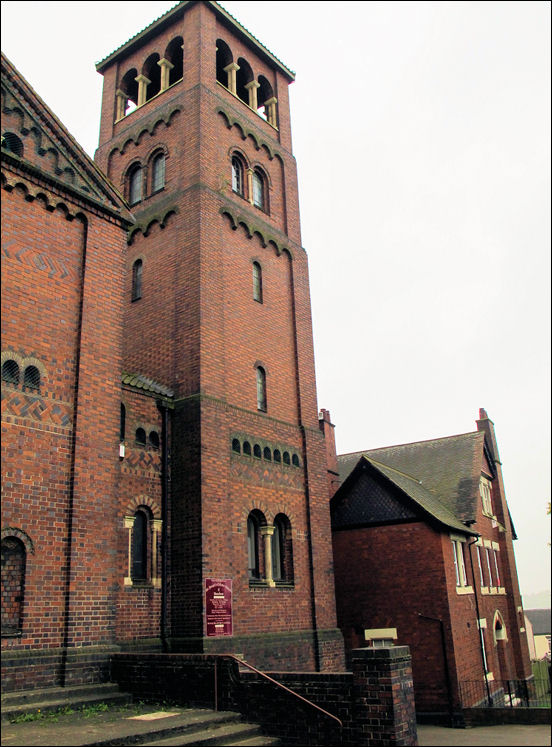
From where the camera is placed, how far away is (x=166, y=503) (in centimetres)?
1631

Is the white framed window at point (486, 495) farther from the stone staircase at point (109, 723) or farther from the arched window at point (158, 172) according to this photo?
the stone staircase at point (109, 723)

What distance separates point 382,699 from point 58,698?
5613 millimetres

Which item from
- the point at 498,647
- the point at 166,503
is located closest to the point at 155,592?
the point at 166,503

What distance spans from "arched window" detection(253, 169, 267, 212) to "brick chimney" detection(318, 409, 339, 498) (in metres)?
10.8

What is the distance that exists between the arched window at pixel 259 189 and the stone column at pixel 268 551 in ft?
A: 35.8

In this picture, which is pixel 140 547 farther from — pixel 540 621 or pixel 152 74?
pixel 540 621

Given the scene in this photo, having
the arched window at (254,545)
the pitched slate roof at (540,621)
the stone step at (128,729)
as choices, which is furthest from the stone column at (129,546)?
the pitched slate roof at (540,621)

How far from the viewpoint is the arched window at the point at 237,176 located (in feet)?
71.7

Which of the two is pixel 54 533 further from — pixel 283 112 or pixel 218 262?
pixel 283 112

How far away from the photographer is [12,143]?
14227 millimetres

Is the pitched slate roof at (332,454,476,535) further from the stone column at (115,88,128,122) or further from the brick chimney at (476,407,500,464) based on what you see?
the stone column at (115,88,128,122)

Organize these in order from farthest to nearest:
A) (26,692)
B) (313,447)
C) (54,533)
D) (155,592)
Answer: (313,447) < (155,592) < (54,533) < (26,692)

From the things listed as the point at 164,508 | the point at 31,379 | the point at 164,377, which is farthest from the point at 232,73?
the point at 164,508

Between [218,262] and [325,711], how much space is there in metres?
12.5
